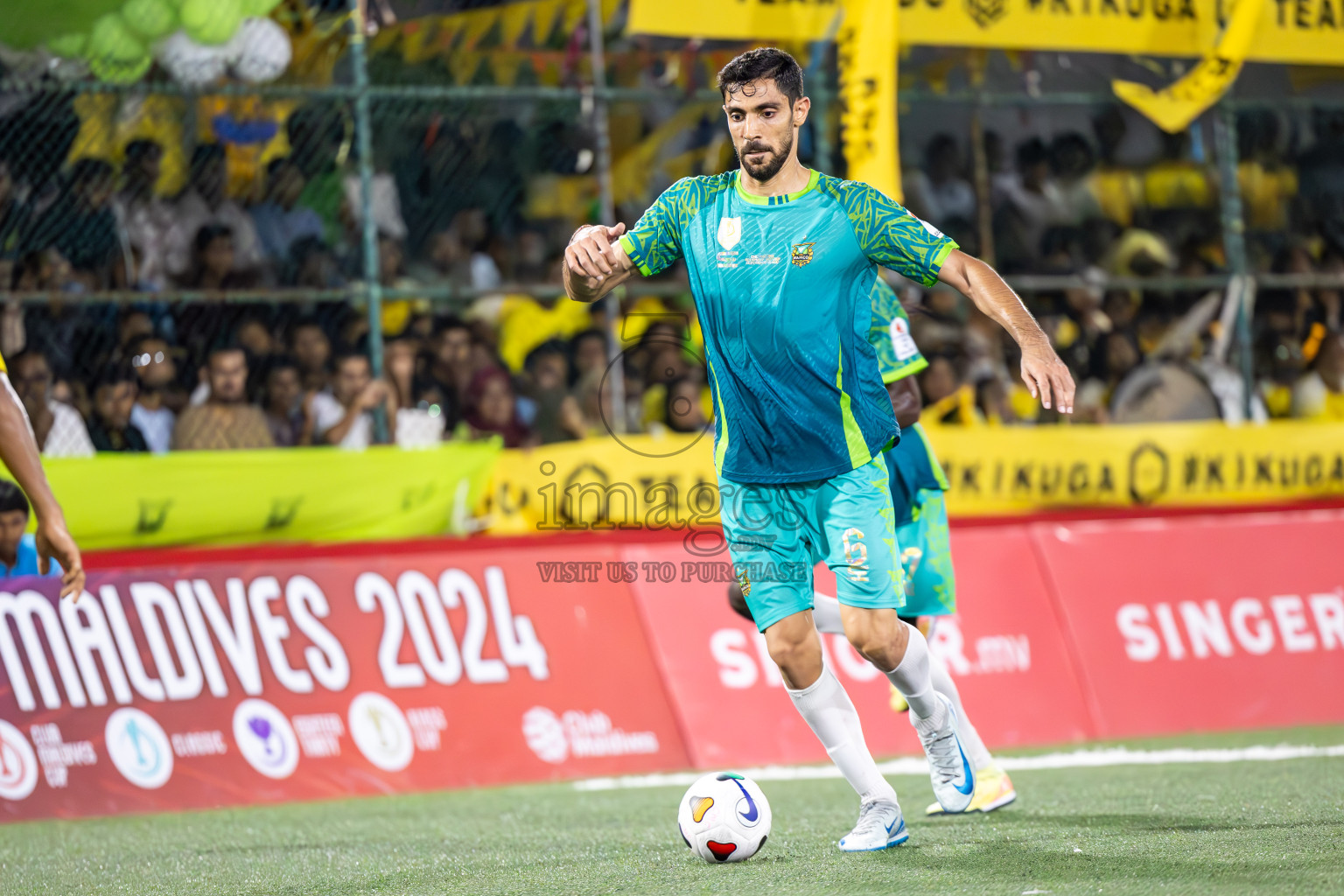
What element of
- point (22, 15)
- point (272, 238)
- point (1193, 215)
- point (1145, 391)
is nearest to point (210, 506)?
point (272, 238)

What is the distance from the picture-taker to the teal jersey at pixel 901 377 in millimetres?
6473

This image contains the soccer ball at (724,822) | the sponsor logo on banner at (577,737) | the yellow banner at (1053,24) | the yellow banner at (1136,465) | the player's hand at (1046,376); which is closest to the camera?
the player's hand at (1046,376)

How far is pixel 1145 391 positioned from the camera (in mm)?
11469

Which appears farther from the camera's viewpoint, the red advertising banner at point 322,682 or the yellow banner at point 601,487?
the yellow banner at point 601,487

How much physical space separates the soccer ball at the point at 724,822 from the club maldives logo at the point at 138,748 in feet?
12.1

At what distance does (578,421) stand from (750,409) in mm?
5310

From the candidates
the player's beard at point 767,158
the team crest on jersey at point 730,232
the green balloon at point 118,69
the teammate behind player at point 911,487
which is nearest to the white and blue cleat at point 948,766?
the teammate behind player at point 911,487

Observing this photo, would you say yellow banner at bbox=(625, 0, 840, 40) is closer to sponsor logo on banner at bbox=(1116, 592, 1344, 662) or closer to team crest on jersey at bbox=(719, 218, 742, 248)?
sponsor logo on banner at bbox=(1116, 592, 1344, 662)

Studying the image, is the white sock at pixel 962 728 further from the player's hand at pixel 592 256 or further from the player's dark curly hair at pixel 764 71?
the player's dark curly hair at pixel 764 71

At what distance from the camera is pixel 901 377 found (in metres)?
6.51

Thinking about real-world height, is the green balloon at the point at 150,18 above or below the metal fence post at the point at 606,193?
above

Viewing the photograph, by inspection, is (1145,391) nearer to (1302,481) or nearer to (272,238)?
(1302,481)

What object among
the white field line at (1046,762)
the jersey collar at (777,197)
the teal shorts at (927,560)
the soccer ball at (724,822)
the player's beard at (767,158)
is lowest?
the white field line at (1046,762)

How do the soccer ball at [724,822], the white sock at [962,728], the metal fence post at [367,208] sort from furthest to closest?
the metal fence post at [367,208] < the white sock at [962,728] < the soccer ball at [724,822]
